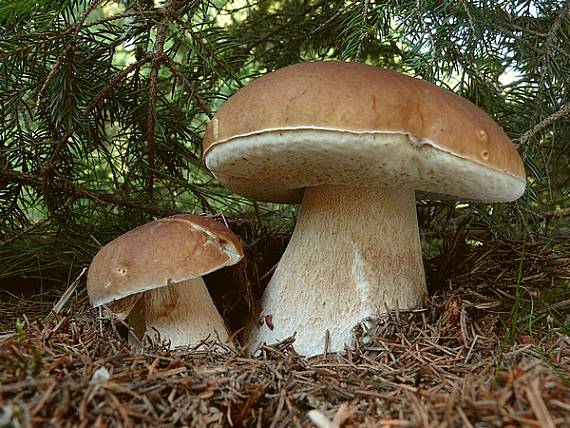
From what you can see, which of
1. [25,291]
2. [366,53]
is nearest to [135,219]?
[25,291]

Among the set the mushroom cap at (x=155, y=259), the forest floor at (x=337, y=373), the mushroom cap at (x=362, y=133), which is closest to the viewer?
the forest floor at (x=337, y=373)

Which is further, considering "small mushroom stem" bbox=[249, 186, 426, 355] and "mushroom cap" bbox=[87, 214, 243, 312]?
"small mushroom stem" bbox=[249, 186, 426, 355]

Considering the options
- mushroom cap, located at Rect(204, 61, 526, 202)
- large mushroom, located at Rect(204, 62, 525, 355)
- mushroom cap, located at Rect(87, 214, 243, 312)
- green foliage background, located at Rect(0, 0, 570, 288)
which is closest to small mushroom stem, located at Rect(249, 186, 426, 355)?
large mushroom, located at Rect(204, 62, 525, 355)

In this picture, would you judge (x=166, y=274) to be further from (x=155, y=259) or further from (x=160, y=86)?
(x=160, y=86)

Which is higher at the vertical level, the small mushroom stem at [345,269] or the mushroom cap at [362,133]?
the mushroom cap at [362,133]

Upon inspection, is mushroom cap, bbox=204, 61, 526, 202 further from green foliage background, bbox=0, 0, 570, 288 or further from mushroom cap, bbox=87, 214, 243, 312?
green foliage background, bbox=0, 0, 570, 288

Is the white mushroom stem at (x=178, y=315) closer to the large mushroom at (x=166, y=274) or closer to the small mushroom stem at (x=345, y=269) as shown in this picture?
the large mushroom at (x=166, y=274)

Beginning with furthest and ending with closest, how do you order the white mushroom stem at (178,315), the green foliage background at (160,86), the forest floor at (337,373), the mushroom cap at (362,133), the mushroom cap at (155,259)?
the green foliage background at (160,86) → the white mushroom stem at (178,315) → the mushroom cap at (155,259) → the mushroom cap at (362,133) → the forest floor at (337,373)

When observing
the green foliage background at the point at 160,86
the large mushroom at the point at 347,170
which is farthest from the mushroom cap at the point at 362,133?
the green foliage background at the point at 160,86
